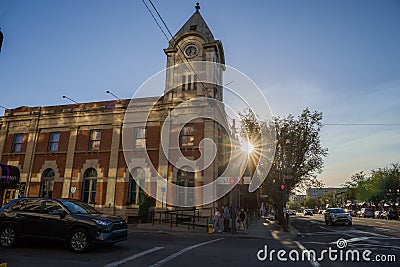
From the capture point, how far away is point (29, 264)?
7133 mm

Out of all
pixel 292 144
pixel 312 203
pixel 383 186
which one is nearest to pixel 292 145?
pixel 292 144

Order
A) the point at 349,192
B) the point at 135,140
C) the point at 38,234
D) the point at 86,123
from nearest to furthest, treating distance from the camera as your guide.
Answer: the point at 38,234
the point at 135,140
the point at 86,123
the point at 349,192

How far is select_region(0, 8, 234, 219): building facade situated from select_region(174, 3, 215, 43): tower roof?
3.6 inches

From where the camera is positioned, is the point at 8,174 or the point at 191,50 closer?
the point at 8,174

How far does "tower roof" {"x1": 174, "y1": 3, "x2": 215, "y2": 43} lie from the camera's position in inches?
1025

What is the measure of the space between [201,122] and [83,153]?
35.8 ft

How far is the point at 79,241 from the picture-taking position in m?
8.83

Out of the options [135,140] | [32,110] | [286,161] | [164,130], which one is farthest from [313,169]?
[32,110]

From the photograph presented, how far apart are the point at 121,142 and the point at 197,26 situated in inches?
493

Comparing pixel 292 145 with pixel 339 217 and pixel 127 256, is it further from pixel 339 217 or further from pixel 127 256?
pixel 127 256

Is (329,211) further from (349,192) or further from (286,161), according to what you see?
(349,192)

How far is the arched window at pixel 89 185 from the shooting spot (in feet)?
79.5

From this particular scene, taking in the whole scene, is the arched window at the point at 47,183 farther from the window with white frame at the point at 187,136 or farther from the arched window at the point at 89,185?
the window with white frame at the point at 187,136

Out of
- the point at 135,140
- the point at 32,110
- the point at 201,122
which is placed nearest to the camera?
the point at 201,122
